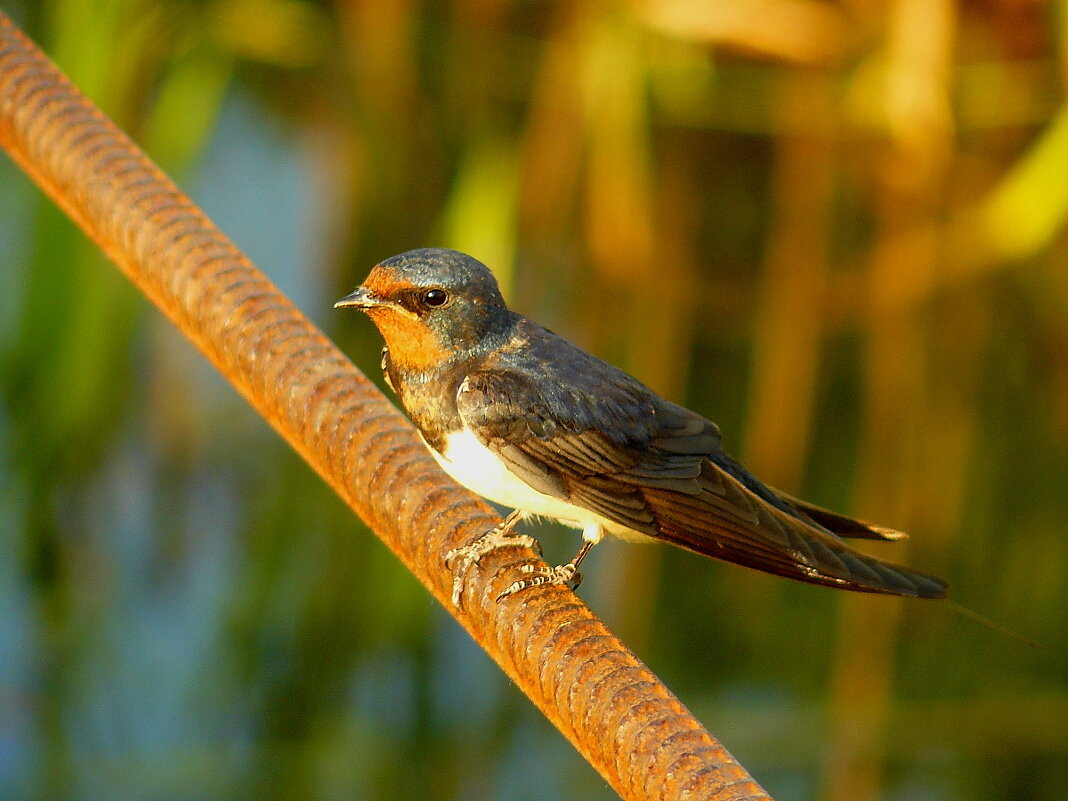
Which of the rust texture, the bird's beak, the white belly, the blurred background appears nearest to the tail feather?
the white belly

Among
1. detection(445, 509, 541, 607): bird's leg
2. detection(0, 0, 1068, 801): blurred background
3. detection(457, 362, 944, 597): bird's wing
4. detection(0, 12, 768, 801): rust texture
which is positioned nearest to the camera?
detection(0, 12, 768, 801): rust texture

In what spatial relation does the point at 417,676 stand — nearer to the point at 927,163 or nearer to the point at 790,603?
the point at 790,603

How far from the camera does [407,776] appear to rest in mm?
2766

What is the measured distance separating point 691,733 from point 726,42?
3.22 m

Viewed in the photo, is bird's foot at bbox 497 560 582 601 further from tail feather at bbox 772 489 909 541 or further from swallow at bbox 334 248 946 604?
tail feather at bbox 772 489 909 541

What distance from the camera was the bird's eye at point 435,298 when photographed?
144cm

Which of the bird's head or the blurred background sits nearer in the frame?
the bird's head

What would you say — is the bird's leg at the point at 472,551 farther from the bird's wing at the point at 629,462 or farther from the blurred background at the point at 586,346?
the blurred background at the point at 586,346

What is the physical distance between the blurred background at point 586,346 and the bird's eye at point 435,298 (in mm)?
1523

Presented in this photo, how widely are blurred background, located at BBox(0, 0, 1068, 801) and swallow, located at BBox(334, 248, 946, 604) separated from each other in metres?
1.45

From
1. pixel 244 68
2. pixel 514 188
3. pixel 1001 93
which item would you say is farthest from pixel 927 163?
pixel 244 68

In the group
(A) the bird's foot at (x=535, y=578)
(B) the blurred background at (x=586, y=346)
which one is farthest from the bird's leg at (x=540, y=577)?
(B) the blurred background at (x=586, y=346)

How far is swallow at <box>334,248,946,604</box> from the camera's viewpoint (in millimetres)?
1415

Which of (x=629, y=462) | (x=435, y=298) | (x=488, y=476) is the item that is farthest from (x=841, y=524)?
(x=435, y=298)
